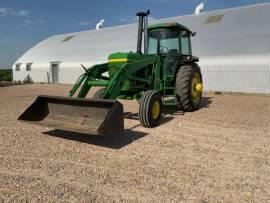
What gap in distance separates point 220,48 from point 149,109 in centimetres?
1182

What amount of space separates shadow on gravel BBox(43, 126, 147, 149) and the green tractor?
12.2 inches

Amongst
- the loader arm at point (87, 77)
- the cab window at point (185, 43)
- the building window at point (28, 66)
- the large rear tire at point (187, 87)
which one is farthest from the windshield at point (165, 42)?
the building window at point (28, 66)

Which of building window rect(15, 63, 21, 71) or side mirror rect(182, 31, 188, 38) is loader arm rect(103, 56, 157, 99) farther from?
building window rect(15, 63, 21, 71)

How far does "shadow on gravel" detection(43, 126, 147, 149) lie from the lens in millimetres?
6027

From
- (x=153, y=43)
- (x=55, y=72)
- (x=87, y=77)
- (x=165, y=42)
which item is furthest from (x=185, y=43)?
(x=55, y=72)

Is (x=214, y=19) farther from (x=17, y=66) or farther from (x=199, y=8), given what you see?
(x=17, y=66)

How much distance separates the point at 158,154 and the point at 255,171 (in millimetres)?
1531

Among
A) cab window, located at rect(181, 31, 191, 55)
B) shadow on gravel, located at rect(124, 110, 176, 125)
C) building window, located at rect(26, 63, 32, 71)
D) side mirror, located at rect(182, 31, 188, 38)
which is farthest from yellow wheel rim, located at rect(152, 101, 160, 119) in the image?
building window, located at rect(26, 63, 32, 71)

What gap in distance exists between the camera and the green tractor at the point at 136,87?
6.16 meters

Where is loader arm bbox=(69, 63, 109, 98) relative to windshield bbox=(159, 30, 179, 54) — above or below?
below

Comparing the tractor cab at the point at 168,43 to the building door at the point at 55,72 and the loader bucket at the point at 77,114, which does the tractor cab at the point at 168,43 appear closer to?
the loader bucket at the point at 77,114

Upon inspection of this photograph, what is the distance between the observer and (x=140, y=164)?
4922 millimetres

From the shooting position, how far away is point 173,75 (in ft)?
29.7

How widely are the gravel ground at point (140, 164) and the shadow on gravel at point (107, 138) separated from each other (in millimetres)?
19
